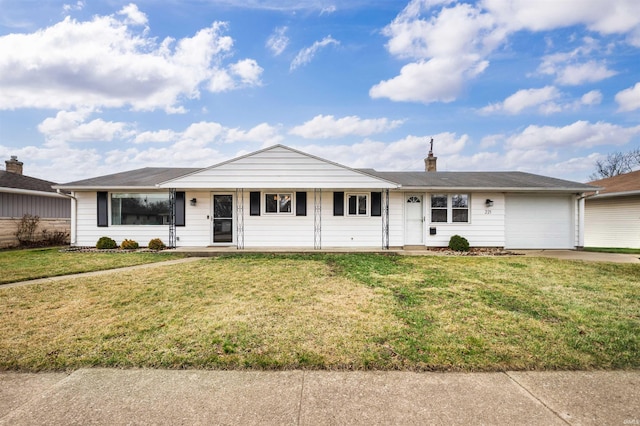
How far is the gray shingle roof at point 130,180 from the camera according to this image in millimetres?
11547

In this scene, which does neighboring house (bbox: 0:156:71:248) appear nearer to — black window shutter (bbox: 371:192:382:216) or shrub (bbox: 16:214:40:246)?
shrub (bbox: 16:214:40:246)

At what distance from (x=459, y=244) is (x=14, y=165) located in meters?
24.1

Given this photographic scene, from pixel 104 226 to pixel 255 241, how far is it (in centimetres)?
607

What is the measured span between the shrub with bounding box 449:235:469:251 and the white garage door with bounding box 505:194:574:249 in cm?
228

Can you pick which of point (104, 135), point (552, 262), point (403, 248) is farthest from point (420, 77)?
point (104, 135)

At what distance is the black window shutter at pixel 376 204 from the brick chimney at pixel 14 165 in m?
20.2

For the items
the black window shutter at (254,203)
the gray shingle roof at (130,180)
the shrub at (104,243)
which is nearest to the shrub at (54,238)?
A: the gray shingle roof at (130,180)

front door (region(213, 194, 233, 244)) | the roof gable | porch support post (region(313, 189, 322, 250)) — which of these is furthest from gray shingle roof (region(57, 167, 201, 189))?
porch support post (region(313, 189, 322, 250))

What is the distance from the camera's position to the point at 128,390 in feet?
8.42

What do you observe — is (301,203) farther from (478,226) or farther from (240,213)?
(478,226)

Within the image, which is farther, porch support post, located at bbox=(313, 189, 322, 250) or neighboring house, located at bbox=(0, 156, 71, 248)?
neighboring house, located at bbox=(0, 156, 71, 248)

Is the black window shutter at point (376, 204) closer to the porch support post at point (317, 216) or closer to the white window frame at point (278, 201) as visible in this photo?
the porch support post at point (317, 216)

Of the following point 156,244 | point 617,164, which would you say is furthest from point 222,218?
point 617,164

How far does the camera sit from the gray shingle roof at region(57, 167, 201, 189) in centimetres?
1155
